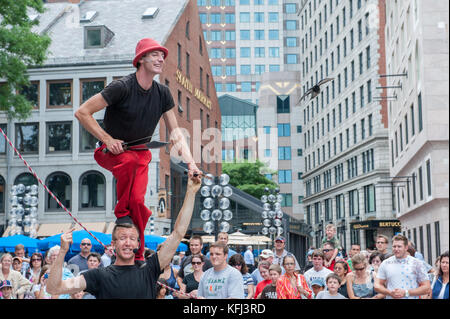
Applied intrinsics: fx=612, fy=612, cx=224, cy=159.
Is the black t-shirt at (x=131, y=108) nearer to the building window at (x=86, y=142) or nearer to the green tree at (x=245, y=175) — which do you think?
the building window at (x=86, y=142)

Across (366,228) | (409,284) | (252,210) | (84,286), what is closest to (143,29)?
(252,210)

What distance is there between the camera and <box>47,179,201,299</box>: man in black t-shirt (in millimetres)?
4115

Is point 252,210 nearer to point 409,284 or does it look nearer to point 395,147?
point 395,147

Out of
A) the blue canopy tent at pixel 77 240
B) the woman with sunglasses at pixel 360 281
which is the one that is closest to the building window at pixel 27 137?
the blue canopy tent at pixel 77 240

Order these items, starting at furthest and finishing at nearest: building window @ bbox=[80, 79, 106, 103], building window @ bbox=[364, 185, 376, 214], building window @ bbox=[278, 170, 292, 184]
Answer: building window @ bbox=[278, 170, 292, 184] < building window @ bbox=[364, 185, 376, 214] < building window @ bbox=[80, 79, 106, 103]

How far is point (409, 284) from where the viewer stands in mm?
8500

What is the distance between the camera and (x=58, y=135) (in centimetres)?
3953

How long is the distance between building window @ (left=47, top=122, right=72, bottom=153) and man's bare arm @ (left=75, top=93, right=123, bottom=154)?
35.3 metres

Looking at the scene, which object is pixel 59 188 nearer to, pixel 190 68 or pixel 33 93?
pixel 33 93

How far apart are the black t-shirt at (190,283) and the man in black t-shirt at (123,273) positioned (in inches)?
195

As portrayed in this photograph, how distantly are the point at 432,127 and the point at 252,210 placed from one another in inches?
823

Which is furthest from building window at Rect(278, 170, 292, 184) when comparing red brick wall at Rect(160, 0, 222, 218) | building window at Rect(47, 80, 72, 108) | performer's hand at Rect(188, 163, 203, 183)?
performer's hand at Rect(188, 163, 203, 183)

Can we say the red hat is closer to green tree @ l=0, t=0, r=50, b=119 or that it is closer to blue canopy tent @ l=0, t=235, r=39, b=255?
blue canopy tent @ l=0, t=235, r=39, b=255

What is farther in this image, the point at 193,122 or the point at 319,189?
the point at 319,189
